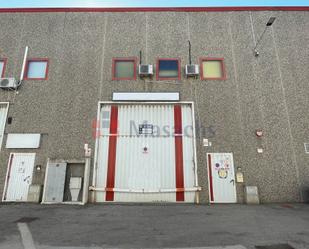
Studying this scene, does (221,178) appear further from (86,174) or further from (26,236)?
(26,236)

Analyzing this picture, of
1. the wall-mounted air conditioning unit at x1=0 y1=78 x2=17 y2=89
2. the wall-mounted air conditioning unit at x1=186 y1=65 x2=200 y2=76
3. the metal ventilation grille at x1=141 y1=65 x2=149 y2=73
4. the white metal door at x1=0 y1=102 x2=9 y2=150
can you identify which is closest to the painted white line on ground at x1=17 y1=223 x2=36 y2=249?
the white metal door at x1=0 y1=102 x2=9 y2=150

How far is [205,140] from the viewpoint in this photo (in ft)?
30.2

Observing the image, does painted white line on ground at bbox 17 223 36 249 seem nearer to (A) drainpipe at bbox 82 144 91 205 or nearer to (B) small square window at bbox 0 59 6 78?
(A) drainpipe at bbox 82 144 91 205

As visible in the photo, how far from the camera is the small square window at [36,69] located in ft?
33.4

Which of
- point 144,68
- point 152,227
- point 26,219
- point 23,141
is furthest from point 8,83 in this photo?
point 152,227

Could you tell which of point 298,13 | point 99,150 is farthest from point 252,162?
point 298,13

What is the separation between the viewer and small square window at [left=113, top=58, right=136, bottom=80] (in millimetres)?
10102

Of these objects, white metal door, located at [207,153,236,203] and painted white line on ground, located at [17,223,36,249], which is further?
white metal door, located at [207,153,236,203]

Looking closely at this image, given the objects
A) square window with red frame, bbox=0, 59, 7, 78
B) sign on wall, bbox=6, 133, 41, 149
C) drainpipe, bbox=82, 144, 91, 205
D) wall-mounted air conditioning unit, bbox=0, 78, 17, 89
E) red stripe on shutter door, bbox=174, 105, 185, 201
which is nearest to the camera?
drainpipe, bbox=82, 144, 91, 205

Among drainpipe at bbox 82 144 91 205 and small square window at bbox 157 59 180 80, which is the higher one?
small square window at bbox 157 59 180 80

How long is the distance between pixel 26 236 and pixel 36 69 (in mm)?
8268

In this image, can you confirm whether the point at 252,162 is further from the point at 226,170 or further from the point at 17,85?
the point at 17,85

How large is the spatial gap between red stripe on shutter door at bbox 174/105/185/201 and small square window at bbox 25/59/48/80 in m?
6.58

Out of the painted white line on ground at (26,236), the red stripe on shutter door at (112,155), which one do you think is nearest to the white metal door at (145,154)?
the red stripe on shutter door at (112,155)
